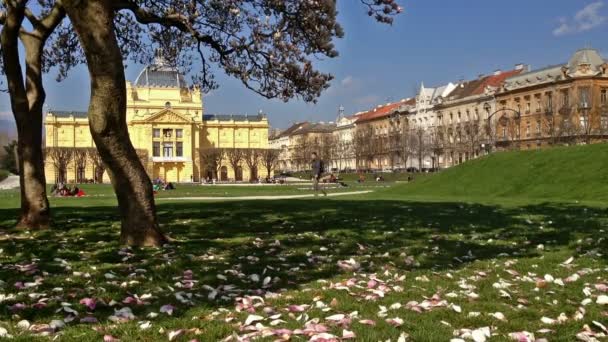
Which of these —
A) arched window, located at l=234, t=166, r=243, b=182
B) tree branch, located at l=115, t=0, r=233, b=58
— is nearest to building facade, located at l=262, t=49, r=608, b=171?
arched window, located at l=234, t=166, r=243, b=182

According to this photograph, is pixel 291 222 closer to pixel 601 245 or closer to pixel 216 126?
pixel 601 245

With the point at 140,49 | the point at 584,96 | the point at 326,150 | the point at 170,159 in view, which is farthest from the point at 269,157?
the point at 140,49

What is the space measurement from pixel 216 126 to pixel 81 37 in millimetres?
125643

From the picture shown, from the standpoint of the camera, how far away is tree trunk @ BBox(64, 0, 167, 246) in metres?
10.0

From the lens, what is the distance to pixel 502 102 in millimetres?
109438

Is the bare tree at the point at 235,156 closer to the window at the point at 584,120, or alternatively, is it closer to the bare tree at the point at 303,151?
the bare tree at the point at 303,151

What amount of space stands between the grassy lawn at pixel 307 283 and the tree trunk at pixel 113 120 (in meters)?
0.60

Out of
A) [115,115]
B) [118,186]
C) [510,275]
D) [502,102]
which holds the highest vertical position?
[502,102]

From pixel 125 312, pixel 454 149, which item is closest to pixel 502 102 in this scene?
pixel 454 149

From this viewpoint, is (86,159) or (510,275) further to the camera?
(86,159)

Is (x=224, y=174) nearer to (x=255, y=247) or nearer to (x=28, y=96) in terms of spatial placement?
(x=28, y=96)

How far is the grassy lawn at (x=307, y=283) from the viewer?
556cm

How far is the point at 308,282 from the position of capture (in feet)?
25.3

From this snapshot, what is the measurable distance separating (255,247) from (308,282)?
10.0 ft
